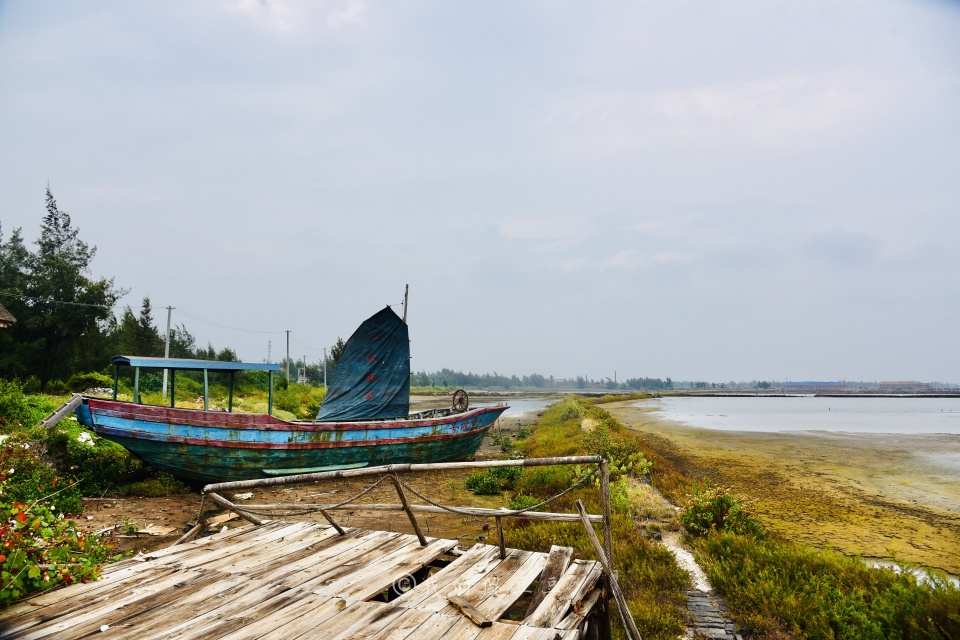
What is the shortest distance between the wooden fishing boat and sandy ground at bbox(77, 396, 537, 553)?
92 centimetres

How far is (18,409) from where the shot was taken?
14.3 m

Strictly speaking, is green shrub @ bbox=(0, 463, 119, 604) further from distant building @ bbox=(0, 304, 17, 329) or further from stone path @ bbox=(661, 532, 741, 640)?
distant building @ bbox=(0, 304, 17, 329)

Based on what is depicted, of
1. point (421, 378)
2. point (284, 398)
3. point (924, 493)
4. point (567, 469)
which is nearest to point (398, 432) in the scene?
point (567, 469)

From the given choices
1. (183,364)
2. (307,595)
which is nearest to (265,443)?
(183,364)

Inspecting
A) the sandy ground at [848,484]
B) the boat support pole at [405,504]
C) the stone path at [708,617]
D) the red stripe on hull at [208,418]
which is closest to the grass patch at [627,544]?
the stone path at [708,617]

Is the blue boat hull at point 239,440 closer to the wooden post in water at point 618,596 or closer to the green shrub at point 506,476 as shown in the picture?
the green shrub at point 506,476

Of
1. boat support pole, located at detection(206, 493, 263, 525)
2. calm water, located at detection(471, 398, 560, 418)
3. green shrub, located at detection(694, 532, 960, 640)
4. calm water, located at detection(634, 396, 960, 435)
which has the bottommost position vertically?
calm water, located at detection(471, 398, 560, 418)

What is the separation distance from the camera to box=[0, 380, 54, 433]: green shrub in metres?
13.2

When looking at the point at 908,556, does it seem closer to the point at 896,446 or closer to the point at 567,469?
the point at 567,469

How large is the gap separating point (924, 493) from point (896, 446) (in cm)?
1318

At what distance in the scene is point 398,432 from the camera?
17.4 metres

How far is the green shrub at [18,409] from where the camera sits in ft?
43.3

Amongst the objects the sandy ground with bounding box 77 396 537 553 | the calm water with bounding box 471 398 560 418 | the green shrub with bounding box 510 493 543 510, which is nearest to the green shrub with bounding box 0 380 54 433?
the sandy ground with bounding box 77 396 537 553

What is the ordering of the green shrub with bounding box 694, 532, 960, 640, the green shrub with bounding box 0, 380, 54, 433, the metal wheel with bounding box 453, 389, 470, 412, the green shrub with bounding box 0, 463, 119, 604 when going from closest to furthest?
the green shrub with bounding box 0, 463, 119, 604, the green shrub with bounding box 694, 532, 960, 640, the green shrub with bounding box 0, 380, 54, 433, the metal wheel with bounding box 453, 389, 470, 412
